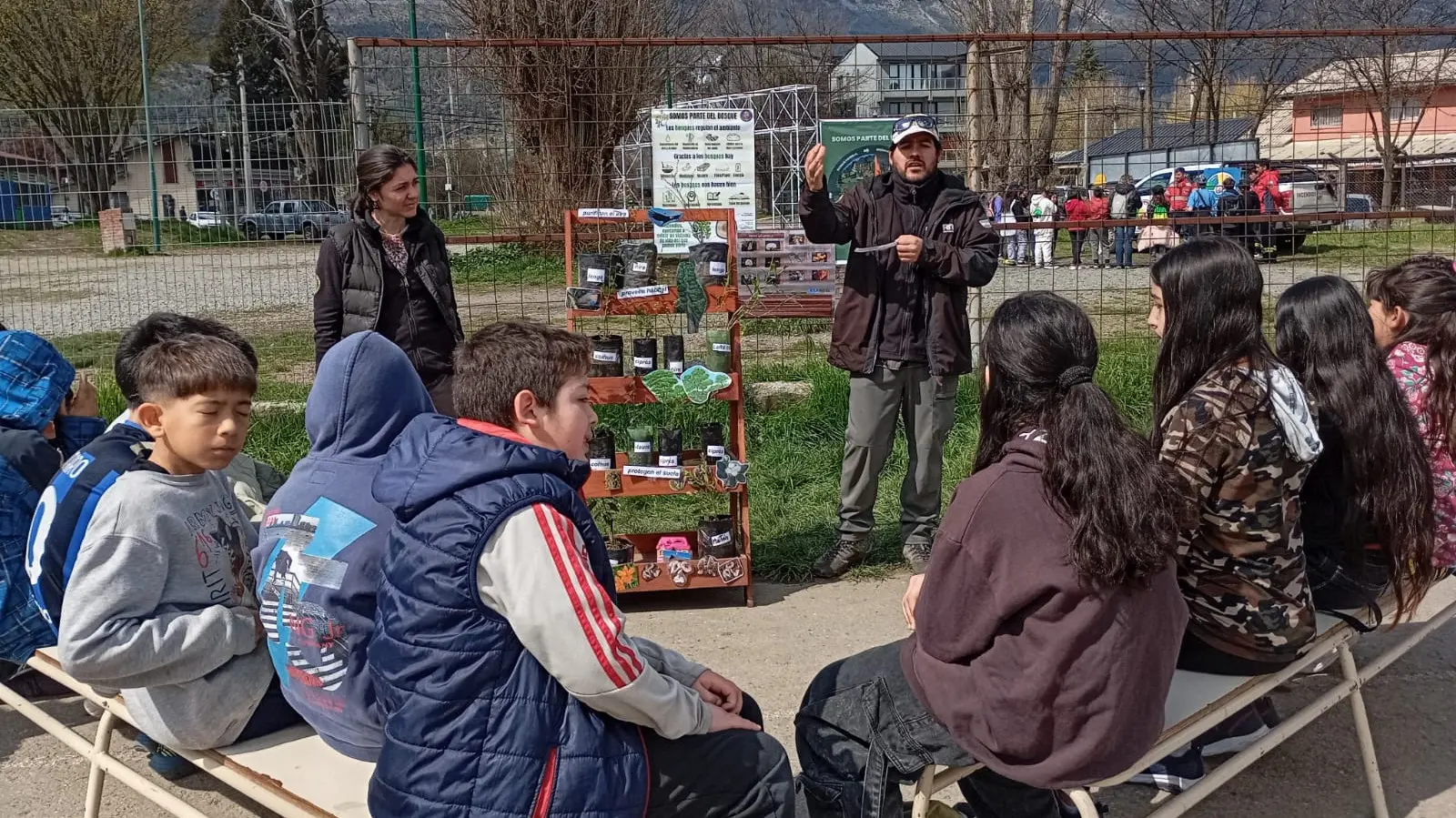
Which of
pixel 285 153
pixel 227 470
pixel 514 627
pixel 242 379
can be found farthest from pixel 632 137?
pixel 514 627

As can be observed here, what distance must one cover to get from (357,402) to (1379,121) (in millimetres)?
32634

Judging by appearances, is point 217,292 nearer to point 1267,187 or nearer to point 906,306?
point 906,306

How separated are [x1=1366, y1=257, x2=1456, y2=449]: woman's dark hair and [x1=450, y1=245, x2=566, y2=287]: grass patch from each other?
5.86 metres

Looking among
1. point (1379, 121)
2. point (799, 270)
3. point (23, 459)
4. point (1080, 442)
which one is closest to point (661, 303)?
point (23, 459)

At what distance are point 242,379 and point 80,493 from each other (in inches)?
19.2

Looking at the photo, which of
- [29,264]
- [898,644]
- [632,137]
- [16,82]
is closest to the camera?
[898,644]

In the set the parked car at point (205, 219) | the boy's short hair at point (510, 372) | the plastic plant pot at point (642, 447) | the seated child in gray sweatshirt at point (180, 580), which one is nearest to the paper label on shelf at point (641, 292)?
the plastic plant pot at point (642, 447)

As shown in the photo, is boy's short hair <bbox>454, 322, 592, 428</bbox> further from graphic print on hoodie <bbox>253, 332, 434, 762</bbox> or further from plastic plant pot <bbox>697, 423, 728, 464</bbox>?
plastic plant pot <bbox>697, 423, 728, 464</bbox>

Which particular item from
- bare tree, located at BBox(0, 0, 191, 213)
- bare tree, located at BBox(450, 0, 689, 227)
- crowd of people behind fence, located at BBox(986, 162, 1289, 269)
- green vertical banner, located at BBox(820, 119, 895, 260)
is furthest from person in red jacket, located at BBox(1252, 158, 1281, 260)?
bare tree, located at BBox(0, 0, 191, 213)

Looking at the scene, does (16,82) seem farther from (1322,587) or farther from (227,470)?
(1322,587)

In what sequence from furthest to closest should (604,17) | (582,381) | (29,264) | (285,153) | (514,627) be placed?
1. (604,17)
2. (29,264)
3. (285,153)
4. (582,381)
5. (514,627)

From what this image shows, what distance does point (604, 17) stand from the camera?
528 inches

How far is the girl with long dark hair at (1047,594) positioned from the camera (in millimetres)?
2234

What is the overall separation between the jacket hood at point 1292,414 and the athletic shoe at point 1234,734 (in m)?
1.15
